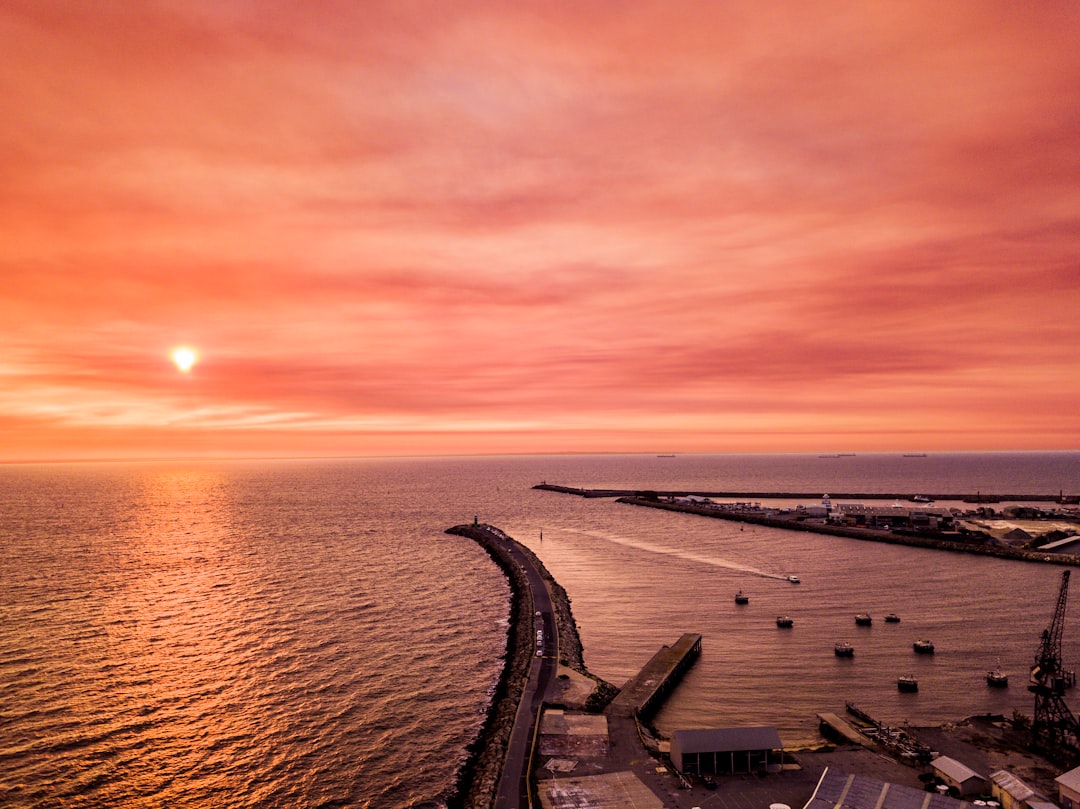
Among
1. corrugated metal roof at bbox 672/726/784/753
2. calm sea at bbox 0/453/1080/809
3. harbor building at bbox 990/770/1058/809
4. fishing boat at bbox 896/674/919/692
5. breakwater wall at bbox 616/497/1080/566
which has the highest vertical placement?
corrugated metal roof at bbox 672/726/784/753

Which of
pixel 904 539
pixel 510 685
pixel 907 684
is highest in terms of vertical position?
pixel 904 539

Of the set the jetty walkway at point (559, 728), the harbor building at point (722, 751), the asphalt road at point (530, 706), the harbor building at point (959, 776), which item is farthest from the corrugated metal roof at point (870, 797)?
the asphalt road at point (530, 706)

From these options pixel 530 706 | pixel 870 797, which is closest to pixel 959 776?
pixel 870 797

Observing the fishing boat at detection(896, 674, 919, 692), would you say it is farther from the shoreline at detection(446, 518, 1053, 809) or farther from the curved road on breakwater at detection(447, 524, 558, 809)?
the curved road on breakwater at detection(447, 524, 558, 809)

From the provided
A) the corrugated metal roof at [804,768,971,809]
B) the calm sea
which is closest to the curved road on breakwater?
the calm sea

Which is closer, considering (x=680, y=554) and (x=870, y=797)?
(x=870, y=797)

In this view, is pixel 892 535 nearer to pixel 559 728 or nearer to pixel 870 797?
pixel 870 797

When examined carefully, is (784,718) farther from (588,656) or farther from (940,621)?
(940,621)
